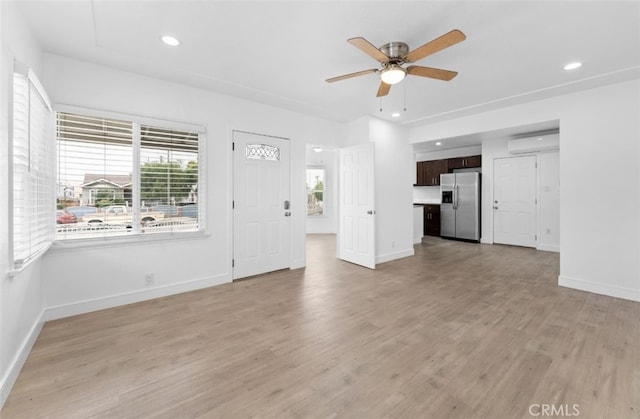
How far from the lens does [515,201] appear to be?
638 centimetres

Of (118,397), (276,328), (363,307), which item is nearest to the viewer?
(118,397)

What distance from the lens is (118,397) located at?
1.70 metres

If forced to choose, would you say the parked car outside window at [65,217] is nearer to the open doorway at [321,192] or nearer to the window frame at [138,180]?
the window frame at [138,180]

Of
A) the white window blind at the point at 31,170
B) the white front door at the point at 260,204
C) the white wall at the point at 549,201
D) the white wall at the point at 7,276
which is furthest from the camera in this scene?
the white wall at the point at 549,201

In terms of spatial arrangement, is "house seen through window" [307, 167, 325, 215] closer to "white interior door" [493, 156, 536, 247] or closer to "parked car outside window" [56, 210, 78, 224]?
"white interior door" [493, 156, 536, 247]

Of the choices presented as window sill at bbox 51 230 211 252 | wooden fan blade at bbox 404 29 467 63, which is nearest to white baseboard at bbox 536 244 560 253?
wooden fan blade at bbox 404 29 467 63

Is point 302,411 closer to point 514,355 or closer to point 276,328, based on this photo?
point 276,328

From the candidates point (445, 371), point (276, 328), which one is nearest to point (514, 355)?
point (445, 371)

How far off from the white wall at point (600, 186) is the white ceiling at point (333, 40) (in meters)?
0.28

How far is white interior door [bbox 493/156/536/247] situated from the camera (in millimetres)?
6152

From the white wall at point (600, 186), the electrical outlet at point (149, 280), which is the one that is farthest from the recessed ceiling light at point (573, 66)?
the electrical outlet at point (149, 280)

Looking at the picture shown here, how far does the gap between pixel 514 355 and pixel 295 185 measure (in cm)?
350

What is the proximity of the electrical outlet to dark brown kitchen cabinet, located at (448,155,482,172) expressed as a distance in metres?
7.32

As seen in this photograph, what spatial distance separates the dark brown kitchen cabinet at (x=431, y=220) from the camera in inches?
307
